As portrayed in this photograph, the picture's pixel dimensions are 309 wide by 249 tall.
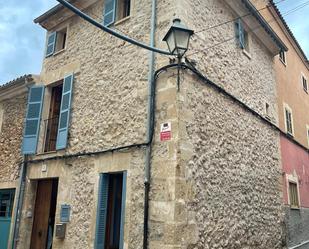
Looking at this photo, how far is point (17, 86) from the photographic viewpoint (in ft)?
30.2

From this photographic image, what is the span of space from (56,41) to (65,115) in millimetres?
2690

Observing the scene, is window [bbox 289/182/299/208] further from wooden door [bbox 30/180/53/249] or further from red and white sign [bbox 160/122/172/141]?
wooden door [bbox 30/180/53/249]

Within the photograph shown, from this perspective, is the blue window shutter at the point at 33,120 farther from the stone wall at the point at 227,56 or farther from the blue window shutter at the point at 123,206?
the stone wall at the point at 227,56

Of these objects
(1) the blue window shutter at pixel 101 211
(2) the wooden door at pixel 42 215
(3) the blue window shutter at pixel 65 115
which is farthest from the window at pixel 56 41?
(1) the blue window shutter at pixel 101 211

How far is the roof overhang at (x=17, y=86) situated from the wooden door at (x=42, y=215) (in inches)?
→ 112

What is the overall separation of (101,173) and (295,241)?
6.43 metres

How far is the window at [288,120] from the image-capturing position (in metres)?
10.8

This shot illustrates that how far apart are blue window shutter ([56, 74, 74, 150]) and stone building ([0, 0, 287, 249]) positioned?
28mm

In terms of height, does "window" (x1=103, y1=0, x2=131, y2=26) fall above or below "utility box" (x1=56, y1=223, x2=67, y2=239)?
above

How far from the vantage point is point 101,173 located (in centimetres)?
627

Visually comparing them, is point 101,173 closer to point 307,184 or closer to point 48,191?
point 48,191

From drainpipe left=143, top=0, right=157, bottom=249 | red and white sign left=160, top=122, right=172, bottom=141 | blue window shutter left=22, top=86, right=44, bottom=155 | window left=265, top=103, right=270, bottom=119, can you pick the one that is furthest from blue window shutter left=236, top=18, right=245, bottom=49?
blue window shutter left=22, top=86, right=44, bottom=155

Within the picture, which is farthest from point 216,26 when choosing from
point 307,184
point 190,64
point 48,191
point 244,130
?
point 307,184

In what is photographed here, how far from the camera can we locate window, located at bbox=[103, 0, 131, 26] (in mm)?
7395
